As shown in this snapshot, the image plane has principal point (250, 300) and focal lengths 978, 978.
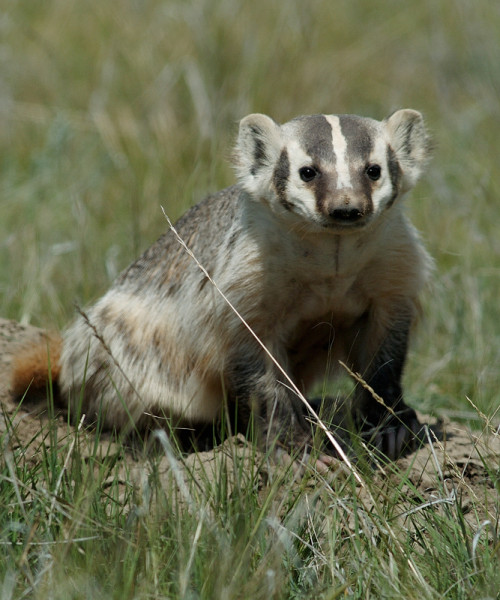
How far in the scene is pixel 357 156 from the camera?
8.82 feet

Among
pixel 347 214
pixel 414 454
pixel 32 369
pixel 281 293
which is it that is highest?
pixel 347 214

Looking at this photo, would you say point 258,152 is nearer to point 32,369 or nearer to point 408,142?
point 408,142

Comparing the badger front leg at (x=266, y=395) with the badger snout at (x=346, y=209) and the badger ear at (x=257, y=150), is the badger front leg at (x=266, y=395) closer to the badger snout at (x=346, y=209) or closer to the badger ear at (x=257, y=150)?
the badger ear at (x=257, y=150)

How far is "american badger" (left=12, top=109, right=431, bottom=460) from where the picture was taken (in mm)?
2750

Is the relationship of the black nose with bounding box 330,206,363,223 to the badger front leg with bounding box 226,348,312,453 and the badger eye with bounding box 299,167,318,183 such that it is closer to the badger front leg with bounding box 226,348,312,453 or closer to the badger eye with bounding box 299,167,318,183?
the badger eye with bounding box 299,167,318,183

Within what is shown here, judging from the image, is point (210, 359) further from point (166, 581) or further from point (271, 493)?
point (166, 581)

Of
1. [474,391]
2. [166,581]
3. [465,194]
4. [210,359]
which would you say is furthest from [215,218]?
[465,194]

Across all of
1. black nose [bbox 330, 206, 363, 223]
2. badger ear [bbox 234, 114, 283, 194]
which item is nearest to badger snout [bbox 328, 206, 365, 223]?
black nose [bbox 330, 206, 363, 223]

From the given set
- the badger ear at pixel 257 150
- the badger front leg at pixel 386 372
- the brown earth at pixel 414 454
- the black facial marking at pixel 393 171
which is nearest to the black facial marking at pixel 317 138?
the badger ear at pixel 257 150

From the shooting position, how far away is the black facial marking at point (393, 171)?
2.81 metres

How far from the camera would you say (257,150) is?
9.77 ft

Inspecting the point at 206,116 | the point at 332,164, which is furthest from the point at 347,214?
the point at 206,116

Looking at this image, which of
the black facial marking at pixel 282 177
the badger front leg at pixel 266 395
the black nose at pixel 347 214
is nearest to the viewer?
the black nose at pixel 347 214

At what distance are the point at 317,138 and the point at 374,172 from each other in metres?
0.19
